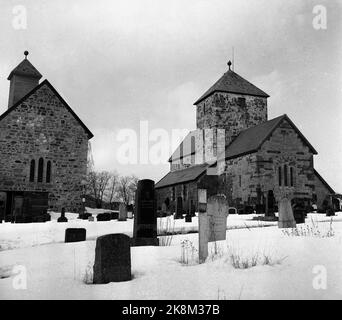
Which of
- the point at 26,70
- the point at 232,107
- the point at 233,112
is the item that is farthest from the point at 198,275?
the point at 232,107

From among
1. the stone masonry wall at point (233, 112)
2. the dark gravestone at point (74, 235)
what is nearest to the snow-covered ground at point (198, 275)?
the dark gravestone at point (74, 235)

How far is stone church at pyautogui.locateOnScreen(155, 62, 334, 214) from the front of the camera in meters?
26.1

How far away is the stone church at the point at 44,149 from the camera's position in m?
21.3

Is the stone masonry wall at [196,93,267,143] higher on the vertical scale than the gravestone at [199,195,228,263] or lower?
higher

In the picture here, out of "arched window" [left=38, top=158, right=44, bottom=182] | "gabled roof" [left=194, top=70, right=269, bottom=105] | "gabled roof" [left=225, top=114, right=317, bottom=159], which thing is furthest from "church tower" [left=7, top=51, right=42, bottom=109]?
"gabled roof" [left=225, top=114, right=317, bottom=159]

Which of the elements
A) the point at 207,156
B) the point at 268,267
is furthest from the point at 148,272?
the point at 207,156

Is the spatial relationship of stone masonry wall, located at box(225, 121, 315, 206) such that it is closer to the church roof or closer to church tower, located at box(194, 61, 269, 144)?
church tower, located at box(194, 61, 269, 144)

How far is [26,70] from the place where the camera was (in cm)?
3206

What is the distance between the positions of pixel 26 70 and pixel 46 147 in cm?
1349

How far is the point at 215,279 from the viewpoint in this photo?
434 cm

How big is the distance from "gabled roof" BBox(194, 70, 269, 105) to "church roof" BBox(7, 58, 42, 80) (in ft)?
56.4

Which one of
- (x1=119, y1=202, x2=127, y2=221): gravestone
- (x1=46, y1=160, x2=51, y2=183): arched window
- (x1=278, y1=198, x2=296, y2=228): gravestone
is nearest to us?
(x1=278, y1=198, x2=296, y2=228): gravestone

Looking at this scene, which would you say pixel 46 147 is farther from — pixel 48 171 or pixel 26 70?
pixel 26 70
